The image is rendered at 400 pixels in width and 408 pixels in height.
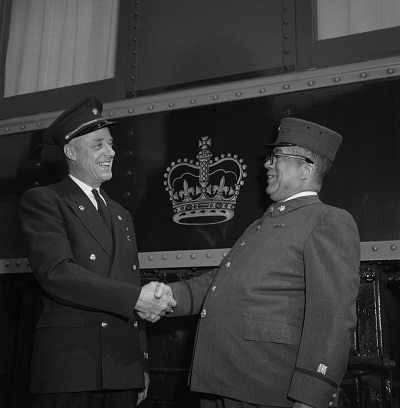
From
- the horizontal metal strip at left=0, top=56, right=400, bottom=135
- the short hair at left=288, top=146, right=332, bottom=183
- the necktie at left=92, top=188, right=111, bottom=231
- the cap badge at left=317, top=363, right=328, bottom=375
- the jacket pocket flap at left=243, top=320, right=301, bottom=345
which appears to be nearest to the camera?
the cap badge at left=317, top=363, right=328, bottom=375

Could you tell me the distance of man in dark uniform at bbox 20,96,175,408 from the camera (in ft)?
7.07

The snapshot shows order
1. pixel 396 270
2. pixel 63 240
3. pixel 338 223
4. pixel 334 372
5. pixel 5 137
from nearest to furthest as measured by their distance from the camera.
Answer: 1. pixel 334 372
2. pixel 338 223
3. pixel 63 240
4. pixel 396 270
5. pixel 5 137

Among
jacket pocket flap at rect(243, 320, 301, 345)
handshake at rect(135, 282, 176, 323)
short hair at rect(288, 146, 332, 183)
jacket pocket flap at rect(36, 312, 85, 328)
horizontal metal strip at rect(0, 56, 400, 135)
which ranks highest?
horizontal metal strip at rect(0, 56, 400, 135)

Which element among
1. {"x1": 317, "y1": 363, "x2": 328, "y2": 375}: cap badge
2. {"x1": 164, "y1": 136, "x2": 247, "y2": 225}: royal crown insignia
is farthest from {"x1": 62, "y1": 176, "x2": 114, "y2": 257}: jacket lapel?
{"x1": 317, "y1": 363, "x2": 328, "y2": 375}: cap badge

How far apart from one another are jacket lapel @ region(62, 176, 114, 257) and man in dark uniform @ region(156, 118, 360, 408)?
49 cm

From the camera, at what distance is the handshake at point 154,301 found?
2246 mm

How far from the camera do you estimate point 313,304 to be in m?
1.88

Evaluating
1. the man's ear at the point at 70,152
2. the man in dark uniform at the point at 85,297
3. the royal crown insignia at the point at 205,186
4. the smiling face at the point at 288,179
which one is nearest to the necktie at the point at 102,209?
the man in dark uniform at the point at 85,297

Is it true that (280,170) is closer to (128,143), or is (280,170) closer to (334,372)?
(334,372)

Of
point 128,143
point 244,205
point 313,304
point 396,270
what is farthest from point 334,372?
point 128,143

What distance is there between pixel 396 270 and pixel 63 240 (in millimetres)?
1367

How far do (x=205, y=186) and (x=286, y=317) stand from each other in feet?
3.54

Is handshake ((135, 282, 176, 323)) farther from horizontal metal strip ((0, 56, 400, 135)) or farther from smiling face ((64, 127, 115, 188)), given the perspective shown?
horizontal metal strip ((0, 56, 400, 135))

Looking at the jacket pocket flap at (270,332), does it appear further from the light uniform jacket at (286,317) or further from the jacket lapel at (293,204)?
the jacket lapel at (293,204)
